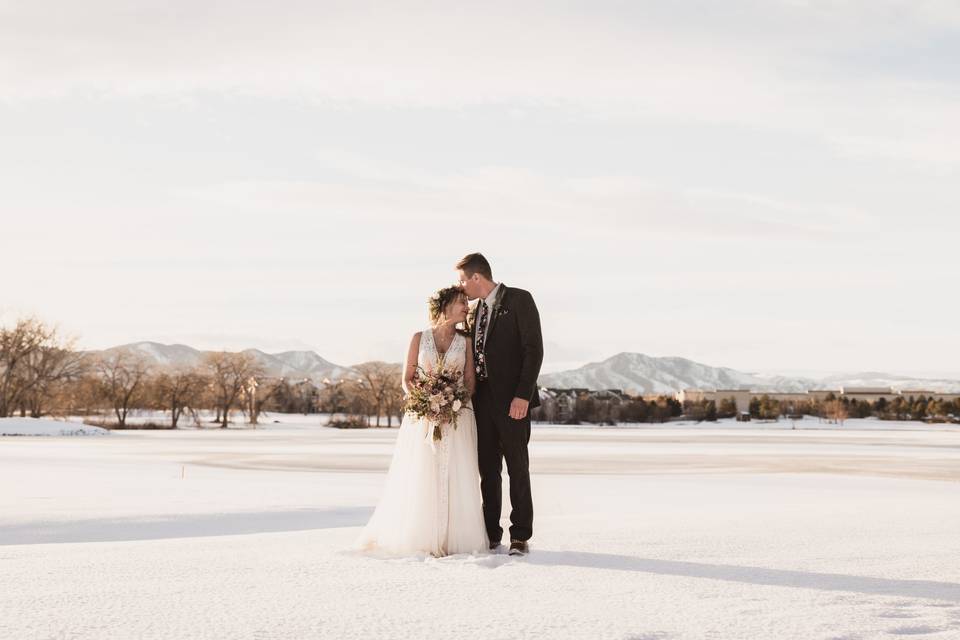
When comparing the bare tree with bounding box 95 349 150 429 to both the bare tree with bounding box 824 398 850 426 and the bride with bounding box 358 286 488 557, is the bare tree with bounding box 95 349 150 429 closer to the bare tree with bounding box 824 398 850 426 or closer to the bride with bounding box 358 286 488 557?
the bride with bounding box 358 286 488 557

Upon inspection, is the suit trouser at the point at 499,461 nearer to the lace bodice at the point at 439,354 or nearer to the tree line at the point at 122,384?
the lace bodice at the point at 439,354

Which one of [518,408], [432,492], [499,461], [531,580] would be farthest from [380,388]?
[531,580]

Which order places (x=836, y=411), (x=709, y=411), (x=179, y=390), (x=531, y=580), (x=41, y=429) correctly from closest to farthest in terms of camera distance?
1. (x=531, y=580)
2. (x=41, y=429)
3. (x=179, y=390)
4. (x=709, y=411)
5. (x=836, y=411)

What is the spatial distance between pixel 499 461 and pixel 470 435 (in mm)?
309

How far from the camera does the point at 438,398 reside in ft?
22.3

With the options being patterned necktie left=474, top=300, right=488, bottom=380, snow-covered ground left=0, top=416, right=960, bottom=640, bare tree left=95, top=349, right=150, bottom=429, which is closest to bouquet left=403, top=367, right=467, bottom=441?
patterned necktie left=474, top=300, right=488, bottom=380

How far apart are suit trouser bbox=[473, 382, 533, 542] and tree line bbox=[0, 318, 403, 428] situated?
230 feet

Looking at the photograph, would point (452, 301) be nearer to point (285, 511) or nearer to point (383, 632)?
point (383, 632)

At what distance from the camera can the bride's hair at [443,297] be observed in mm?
7004

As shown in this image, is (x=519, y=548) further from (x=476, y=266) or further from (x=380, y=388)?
Result: (x=380, y=388)

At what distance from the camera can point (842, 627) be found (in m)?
4.64

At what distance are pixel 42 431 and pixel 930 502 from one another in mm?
52552

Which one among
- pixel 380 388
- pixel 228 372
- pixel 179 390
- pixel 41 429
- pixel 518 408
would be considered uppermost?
pixel 228 372

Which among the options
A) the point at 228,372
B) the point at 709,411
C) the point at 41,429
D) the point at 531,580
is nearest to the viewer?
the point at 531,580
